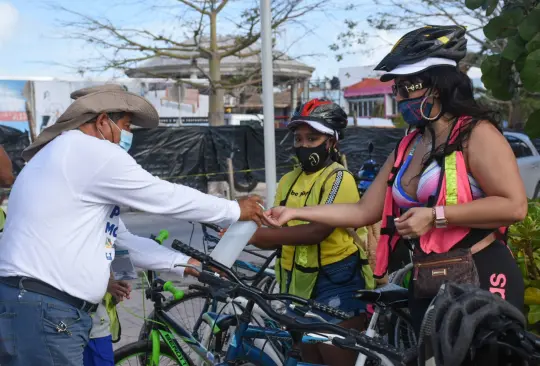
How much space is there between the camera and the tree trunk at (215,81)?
19906 millimetres

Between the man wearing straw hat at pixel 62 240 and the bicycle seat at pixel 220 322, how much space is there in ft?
2.49

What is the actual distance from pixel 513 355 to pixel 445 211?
109 cm

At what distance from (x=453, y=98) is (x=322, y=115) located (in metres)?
1.27

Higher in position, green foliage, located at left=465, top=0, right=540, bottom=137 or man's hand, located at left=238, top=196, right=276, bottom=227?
green foliage, located at left=465, top=0, right=540, bottom=137

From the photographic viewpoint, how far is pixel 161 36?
1944 cm

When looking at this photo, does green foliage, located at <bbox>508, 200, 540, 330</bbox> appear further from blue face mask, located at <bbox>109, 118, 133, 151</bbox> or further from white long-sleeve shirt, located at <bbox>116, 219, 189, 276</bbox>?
blue face mask, located at <bbox>109, 118, 133, 151</bbox>

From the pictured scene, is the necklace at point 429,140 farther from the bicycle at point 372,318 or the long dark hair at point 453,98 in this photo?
the bicycle at point 372,318

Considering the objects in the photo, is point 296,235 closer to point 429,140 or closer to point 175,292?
point 175,292

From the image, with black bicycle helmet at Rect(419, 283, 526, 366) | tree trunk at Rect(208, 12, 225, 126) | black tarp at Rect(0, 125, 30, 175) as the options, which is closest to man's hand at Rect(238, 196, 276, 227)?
black bicycle helmet at Rect(419, 283, 526, 366)

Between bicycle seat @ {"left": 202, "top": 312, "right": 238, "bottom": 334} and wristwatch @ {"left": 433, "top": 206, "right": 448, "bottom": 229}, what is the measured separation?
4.03 ft

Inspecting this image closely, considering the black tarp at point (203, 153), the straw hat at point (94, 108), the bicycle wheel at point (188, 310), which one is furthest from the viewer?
the black tarp at point (203, 153)

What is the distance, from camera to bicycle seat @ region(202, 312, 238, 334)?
3.48 metres

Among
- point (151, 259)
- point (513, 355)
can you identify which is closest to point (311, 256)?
point (151, 259)

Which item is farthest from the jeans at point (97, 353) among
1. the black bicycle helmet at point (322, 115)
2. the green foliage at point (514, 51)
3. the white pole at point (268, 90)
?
the white pole at point (268, 90)
